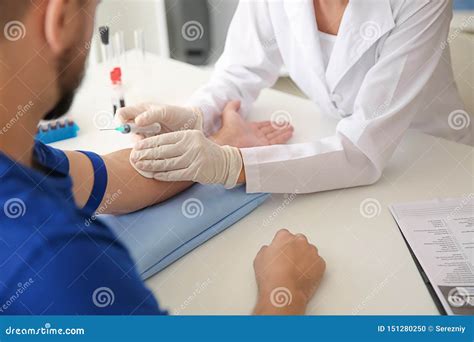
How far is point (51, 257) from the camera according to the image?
779mm

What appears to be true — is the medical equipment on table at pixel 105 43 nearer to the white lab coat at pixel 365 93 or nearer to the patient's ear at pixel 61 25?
the patient's ear at pixel 61 25

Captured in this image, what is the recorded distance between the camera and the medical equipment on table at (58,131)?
914 mm

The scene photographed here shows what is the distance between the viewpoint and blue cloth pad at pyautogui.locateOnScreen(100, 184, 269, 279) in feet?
3.12

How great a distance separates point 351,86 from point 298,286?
0.56 m

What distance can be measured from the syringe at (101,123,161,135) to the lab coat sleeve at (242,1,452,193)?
0.60 ft

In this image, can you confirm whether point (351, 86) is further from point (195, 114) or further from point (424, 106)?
point (195, 114)

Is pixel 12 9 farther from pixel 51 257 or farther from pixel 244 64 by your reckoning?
pixel 244 64

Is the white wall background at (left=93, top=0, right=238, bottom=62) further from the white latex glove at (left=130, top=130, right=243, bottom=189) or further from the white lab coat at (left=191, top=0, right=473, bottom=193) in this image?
the white latex glove at (left=130, top=130, right=243, bottom=189)

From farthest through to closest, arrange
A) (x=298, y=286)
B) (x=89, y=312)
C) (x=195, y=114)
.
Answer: (x=195, y=114), (x=298, y=286), (x=89, y=312)

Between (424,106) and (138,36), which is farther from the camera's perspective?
(424,106)

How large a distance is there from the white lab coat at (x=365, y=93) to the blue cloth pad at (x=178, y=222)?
0.06 m

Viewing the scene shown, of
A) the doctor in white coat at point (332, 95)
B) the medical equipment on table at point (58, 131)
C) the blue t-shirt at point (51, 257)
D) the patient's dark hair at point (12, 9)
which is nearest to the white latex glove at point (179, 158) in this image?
the doctor in white coat at point (332, 95)

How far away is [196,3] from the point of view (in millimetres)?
1144
